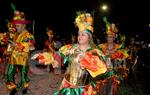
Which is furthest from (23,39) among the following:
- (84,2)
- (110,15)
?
(110,15)

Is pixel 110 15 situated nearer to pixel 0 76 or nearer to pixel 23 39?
pixel 0 76

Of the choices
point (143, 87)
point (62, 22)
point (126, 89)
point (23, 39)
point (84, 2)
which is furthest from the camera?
point (84, 2)

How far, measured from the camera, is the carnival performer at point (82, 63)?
5.54 metres

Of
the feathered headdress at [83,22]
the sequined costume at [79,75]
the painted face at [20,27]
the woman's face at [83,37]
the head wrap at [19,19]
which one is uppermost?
the head wrap at [19,19]

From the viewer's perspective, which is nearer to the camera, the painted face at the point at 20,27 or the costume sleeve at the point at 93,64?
the costume sleeve at the point at 93,64

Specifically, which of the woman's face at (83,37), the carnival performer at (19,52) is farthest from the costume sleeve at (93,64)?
the carnival performer at (19,52)

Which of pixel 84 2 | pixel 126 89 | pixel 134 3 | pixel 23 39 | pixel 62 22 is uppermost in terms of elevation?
pixel 134 3

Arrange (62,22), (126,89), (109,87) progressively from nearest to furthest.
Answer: (109,87) < (126,89) < (62,22)

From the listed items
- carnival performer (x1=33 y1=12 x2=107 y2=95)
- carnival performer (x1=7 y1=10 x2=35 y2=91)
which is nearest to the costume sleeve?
carnival performer (x1=33 y1=12 x2=107 y2=95)

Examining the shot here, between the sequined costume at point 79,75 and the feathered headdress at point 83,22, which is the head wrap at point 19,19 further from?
the sequined costume at point 79,75

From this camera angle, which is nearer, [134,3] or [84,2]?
[84,2]

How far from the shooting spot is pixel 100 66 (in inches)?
218

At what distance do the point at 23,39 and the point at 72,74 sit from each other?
12.0ft

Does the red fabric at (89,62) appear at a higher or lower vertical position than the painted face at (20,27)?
lower
